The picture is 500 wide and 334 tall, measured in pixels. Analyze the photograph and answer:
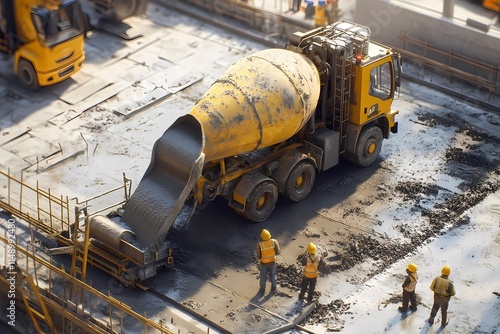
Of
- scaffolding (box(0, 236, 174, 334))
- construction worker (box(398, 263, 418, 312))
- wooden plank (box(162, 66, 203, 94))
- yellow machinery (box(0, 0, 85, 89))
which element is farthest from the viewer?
wooden plank (box(162, 66, 203, 94))

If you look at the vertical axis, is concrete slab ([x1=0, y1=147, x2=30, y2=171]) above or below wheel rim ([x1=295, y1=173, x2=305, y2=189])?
below

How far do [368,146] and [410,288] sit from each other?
522 cm

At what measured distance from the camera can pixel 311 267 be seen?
17562 mm

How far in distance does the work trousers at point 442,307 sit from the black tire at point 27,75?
12.3 meters

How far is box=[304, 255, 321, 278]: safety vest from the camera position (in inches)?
691

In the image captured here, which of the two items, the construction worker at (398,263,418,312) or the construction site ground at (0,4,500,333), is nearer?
the construction worker at (398,263,418,312)

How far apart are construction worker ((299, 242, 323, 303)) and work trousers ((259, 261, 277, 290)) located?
1.80 ft

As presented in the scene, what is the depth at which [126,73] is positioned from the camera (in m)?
25.7

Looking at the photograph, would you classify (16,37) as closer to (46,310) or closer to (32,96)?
(32,96)

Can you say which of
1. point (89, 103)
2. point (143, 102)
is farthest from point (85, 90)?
point (143, 102)

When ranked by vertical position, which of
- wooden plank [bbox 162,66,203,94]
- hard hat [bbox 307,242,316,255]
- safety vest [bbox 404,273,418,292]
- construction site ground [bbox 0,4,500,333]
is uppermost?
hard hat [bbox 307,242,316,255]

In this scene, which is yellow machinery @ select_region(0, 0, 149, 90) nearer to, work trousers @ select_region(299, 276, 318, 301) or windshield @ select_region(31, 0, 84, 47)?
windshield @ select_region(31, 0, 84, 47)

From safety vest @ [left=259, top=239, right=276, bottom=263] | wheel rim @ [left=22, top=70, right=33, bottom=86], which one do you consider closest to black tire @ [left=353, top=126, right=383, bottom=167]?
safety vest @ [left=259, top=239, right=276, bottom=263]

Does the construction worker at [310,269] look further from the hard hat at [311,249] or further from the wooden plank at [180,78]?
the wooden plank at [180,78]
